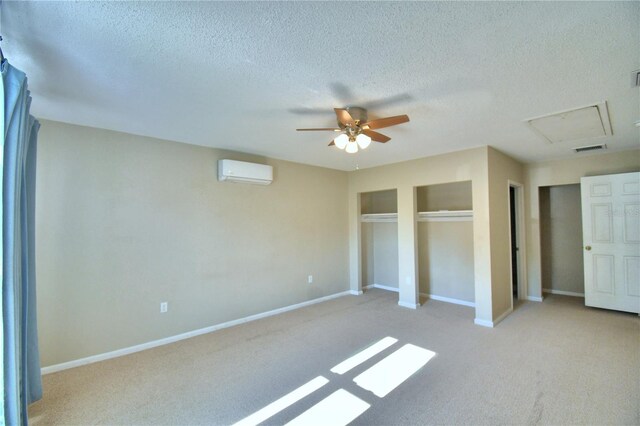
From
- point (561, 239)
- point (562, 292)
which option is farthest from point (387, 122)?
point (562, 292)

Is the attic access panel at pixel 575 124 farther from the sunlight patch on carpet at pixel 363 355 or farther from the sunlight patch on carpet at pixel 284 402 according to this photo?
the sunlight patch on carpet at pixel 284 402

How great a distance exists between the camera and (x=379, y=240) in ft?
20.3

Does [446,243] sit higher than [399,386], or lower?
higher

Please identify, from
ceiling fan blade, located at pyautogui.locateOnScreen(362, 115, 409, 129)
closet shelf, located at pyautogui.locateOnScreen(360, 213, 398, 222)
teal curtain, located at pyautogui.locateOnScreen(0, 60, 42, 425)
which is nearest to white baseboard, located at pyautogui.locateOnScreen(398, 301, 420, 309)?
closet shelf, located at pyautogui.locateOnScreen(360, 213, 398, 222)

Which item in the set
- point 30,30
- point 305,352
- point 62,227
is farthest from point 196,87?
point 305,352

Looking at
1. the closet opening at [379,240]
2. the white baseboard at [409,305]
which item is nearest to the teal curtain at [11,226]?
the white baseboard at [409,305]

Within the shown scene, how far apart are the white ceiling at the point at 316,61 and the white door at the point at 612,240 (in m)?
1.65

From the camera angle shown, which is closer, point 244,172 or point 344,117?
point 344,117

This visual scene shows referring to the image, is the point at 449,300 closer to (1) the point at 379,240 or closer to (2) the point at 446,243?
(2) the point at 446,243

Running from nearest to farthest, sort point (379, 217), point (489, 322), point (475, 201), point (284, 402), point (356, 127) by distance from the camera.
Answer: point (284, 402)
point (356, 127)
point (489, 322)
point (475, 201)
point (379, 217)

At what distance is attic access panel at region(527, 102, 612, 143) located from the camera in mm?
2746

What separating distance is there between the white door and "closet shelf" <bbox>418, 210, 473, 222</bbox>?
178cm

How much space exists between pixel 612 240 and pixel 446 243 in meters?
2.30

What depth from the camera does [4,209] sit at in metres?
1.62
